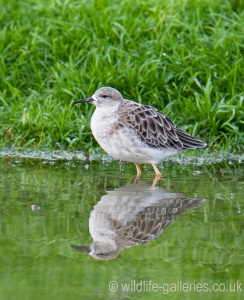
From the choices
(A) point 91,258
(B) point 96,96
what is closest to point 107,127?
(B) point 96,96

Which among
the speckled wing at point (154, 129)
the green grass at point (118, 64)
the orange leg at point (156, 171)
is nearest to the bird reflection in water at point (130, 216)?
the orange leg at point (156, 171)

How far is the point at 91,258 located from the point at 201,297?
40.4 inches

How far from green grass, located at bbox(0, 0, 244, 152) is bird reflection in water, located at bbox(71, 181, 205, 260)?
192 cm

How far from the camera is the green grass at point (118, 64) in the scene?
32.9ft

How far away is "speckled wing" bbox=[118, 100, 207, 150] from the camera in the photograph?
→ 29.8ft

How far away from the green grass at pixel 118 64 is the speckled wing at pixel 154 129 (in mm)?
706

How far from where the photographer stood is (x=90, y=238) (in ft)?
21.6

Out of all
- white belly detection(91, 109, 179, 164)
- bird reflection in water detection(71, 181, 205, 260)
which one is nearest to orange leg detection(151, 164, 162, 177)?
white belly detection(91, 109, 179, 164)

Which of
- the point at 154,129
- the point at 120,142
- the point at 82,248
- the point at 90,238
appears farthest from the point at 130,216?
the point at 154,129

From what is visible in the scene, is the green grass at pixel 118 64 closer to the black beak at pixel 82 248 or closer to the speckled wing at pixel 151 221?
the speckled wing at pixel 151 221

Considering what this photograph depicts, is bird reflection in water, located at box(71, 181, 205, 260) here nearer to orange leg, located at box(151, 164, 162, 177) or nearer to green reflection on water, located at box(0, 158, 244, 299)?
green reflection on water, located at box(0, 158, 244, 299)

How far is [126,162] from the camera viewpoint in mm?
9766

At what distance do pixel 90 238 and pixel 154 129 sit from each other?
9.37 ft

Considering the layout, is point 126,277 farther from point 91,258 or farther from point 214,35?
point 214,35
